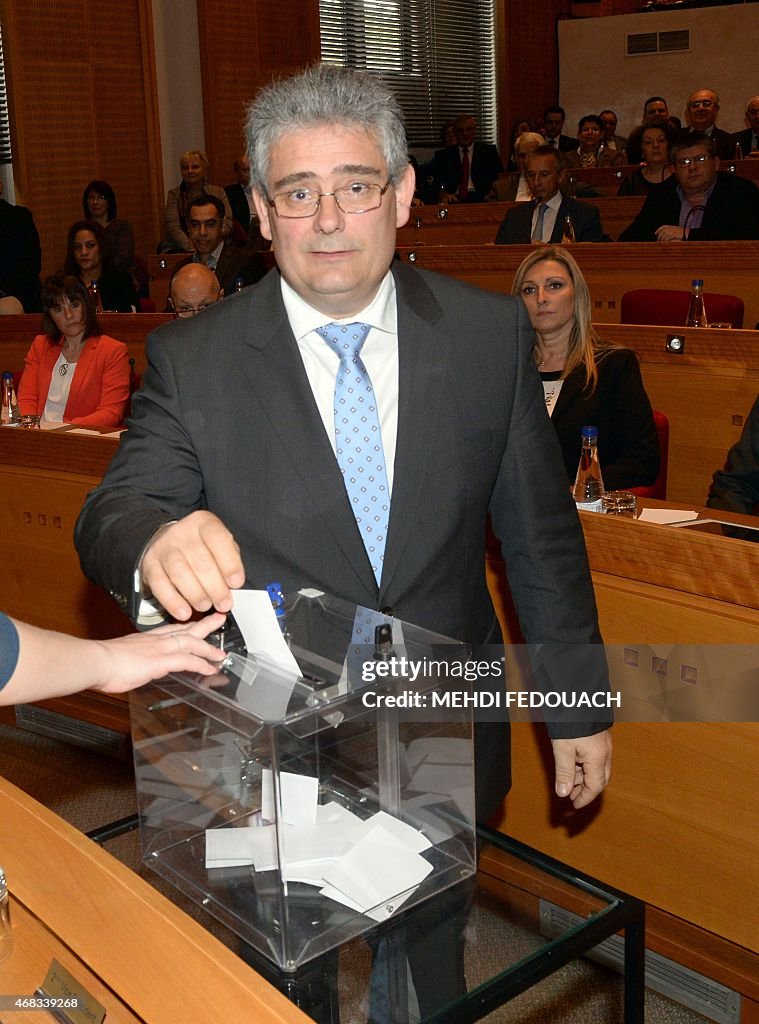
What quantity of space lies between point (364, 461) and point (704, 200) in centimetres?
524

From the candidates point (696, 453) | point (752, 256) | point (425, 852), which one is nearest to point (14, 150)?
point (752, 256)

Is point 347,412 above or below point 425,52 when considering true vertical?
below

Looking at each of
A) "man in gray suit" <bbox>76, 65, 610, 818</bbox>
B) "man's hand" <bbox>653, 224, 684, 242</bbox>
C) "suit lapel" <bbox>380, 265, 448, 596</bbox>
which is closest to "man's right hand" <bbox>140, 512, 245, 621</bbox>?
"man in gray suit" <bbox>76, 65, 610, 818</bbox>

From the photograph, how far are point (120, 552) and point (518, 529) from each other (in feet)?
2.15

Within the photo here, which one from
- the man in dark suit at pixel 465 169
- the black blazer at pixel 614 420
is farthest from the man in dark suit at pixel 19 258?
the man in dark suit at pixel 465 169

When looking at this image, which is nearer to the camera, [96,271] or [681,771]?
[681,771]

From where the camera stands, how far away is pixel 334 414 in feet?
5.44

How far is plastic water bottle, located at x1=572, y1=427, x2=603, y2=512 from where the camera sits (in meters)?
2.83

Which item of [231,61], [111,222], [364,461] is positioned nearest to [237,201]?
[111,222]

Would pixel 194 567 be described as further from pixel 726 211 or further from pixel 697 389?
pixel 726 211

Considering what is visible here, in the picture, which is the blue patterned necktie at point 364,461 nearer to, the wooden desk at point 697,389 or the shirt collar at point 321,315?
the shirt collar at point 321,315

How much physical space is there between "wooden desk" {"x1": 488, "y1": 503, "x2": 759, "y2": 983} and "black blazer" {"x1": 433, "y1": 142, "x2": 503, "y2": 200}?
A: 396 inches

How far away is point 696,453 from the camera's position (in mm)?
4523

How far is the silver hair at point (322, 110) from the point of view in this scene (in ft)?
5.16
